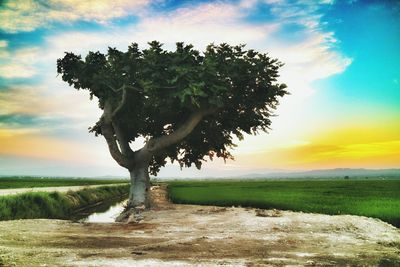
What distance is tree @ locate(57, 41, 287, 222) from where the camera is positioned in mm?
23250

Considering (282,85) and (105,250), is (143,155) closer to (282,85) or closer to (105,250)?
(282,85)

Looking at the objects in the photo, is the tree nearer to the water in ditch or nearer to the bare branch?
the bare branch

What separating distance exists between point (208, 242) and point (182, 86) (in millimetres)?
11549

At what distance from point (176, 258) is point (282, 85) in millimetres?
18558

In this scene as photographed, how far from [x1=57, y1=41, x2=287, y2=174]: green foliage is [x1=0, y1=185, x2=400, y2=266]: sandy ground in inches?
312

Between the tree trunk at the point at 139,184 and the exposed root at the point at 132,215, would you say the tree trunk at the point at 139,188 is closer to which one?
the tree trunk at the point at 139,184

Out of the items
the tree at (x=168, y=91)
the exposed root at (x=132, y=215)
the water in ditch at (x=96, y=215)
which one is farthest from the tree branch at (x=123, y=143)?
the water in ditch at (x=96, y=215)

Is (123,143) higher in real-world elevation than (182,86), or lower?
lower

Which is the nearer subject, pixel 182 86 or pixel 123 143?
pixel 182 86

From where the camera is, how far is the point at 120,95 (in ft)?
85.5

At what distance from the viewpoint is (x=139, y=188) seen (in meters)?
26.8

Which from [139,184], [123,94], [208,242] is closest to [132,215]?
[139,184]

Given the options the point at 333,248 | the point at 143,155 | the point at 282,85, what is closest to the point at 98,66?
the point at 143,155

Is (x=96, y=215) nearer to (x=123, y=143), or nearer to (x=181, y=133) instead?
(x=123, y=143)
